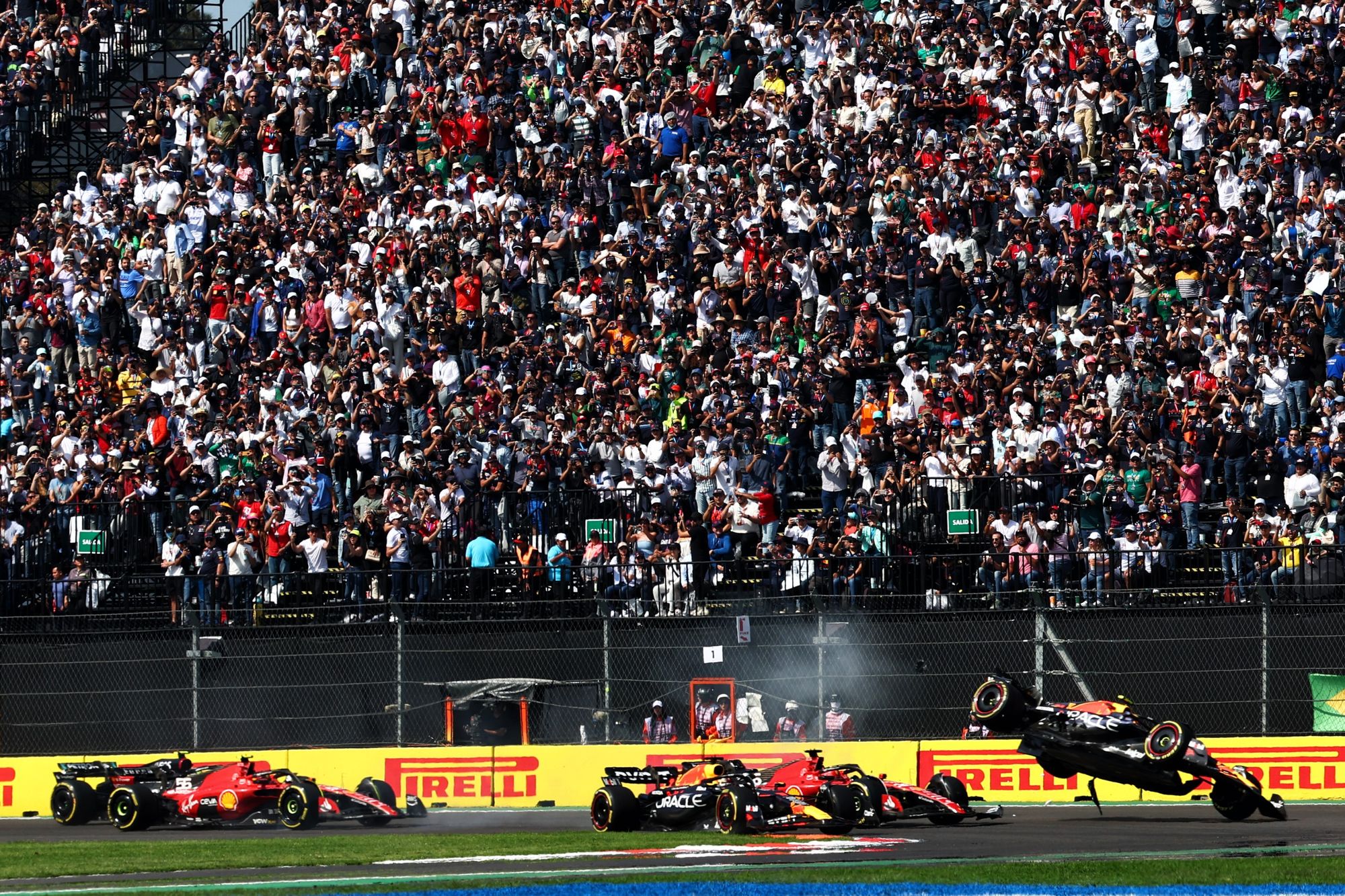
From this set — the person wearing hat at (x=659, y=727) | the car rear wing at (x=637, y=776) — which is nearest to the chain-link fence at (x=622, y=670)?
the person wearing hat at (x=659, y=727)

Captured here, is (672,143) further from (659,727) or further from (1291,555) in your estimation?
(1291,555)

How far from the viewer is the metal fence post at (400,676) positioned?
954 inches

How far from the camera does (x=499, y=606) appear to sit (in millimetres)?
25266

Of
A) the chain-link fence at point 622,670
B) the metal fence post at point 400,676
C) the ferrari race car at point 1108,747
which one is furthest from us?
the metal fence post at point 400,676

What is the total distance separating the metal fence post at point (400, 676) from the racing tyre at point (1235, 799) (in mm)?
9076

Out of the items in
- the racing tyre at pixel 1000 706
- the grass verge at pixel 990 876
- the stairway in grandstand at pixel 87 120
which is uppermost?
the stairway in grandstand at pixel 87 120

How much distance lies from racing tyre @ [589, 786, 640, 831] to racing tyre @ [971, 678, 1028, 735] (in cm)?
309

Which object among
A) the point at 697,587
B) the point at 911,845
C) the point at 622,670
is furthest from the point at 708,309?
the point at 911,845

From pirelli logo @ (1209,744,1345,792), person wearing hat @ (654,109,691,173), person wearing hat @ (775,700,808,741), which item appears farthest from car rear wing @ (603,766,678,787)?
person wearing hat @ (654,109,691,173)

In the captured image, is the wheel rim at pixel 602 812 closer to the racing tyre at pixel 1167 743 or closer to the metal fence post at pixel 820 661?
the metal fence post at pixel 820 661

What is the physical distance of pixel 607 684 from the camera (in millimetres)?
23750

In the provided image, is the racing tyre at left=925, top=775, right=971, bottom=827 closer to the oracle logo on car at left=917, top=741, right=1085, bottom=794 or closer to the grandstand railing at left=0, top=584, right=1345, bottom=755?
the oracle logo on car at left=917, top=741, right=1085, bottom=794

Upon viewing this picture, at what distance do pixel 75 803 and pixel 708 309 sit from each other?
12335mm

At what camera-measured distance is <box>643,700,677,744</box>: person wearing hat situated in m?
23.7
